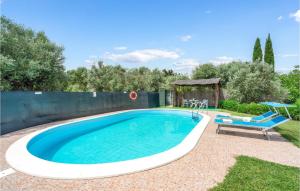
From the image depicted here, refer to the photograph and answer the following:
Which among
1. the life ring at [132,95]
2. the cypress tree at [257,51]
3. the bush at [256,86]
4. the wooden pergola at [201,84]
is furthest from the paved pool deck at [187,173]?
the cypress tree at [257,51]

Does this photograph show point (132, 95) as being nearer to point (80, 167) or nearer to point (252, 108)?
point (252, 108)

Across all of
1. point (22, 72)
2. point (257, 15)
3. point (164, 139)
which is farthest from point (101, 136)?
point (257, 15)

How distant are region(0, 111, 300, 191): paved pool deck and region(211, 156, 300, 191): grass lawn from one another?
0.56 ft

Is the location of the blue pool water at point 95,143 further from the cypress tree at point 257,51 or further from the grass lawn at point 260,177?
the cypress tree at point 257,51

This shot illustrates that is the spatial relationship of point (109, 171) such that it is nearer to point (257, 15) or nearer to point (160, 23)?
point (257, 15)

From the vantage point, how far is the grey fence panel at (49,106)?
7.47 metres

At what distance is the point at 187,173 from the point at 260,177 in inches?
51.8

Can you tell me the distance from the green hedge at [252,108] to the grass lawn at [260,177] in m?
7.47

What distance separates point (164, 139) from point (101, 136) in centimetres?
285

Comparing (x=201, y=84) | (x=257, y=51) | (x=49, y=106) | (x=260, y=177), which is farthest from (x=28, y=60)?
(x=257, y=51)

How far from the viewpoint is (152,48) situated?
24.3 metres

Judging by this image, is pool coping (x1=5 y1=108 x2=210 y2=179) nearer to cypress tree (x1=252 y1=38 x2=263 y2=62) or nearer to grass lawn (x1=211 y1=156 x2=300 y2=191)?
grass lawn (x1=211 y1=156 x2=300 y2=191)

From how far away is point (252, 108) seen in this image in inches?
466

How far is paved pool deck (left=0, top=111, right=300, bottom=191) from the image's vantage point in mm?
3094
